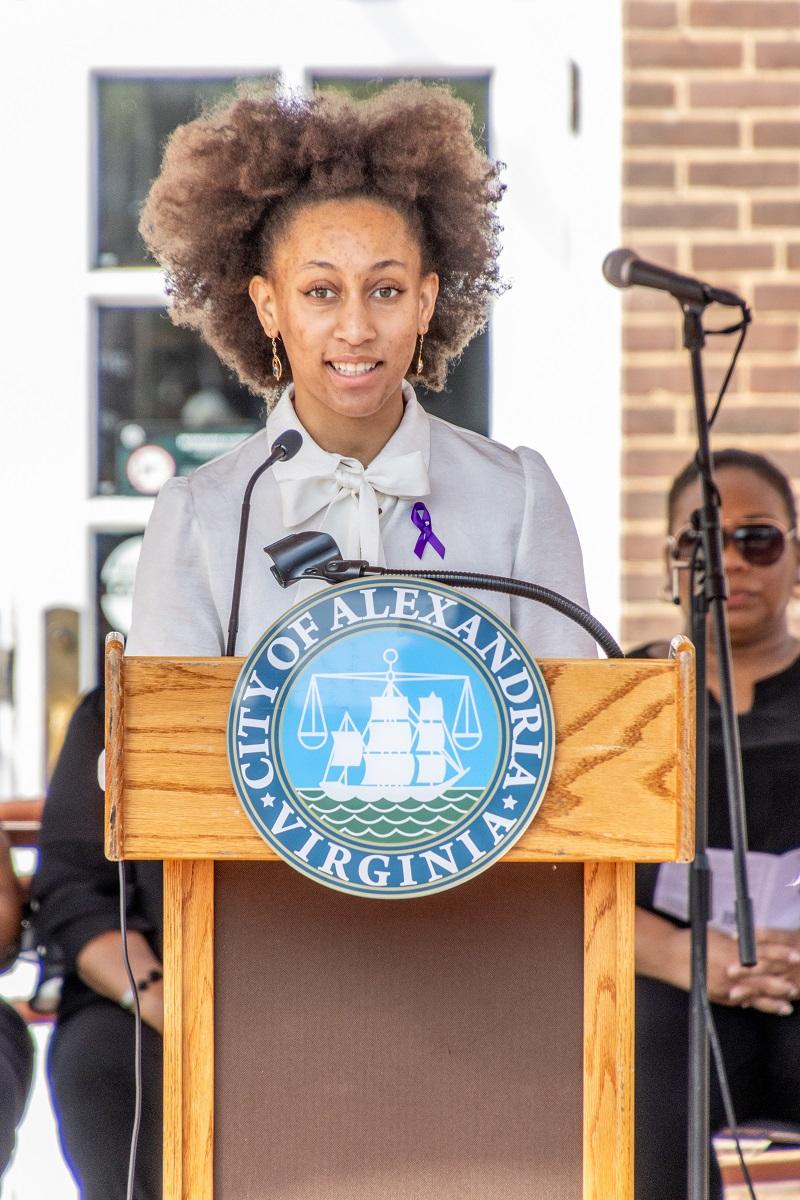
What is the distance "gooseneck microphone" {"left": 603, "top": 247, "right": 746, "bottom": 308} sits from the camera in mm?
2021

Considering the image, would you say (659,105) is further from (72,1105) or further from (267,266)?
(72,1105)

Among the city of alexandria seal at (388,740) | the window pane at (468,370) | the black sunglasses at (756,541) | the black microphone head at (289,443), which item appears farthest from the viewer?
the window pane at (468,370)

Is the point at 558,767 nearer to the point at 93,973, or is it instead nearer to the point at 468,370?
the point at 93,973

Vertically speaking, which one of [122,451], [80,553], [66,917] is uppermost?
[122,451]

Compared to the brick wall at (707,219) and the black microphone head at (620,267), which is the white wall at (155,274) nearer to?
the brick wall at (707,219)

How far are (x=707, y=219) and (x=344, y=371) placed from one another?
70.3 inches

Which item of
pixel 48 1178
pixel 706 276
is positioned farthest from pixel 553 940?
pixel 706 276

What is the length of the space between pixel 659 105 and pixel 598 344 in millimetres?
544

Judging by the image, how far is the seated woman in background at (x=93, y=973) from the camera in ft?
7.14

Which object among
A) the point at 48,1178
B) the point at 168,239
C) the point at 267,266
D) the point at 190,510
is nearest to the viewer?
the point at 190,510

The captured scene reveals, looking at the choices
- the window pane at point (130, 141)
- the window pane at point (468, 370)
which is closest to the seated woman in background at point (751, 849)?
the window pane at point (468, 370)

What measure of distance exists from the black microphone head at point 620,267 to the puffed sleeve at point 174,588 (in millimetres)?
657

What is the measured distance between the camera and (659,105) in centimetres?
331

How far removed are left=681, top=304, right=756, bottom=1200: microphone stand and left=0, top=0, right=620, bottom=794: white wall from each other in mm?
1240
